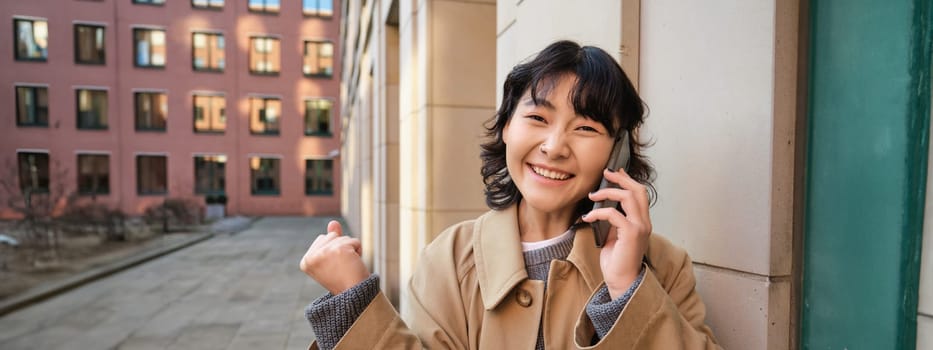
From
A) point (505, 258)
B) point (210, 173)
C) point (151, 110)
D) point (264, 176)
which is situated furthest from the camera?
point (264, 176)

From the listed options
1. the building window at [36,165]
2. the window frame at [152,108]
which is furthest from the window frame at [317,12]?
the building window at [36,165]

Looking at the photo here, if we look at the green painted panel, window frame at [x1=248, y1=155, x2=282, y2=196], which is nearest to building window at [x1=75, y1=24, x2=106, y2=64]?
window frame at [x1=248, y1=155, x2=282, y2=196]

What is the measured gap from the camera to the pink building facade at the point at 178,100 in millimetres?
23938

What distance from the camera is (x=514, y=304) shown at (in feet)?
4.07

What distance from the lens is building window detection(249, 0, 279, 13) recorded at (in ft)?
82.7

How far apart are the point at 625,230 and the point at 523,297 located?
0.32 metres

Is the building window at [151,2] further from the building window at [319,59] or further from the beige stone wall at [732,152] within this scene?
the beige stone wall at [732,152]

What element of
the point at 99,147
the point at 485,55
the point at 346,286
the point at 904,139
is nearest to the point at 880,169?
the point at 904,139

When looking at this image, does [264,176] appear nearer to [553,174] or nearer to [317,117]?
[317,117]

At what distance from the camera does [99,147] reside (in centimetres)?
2414

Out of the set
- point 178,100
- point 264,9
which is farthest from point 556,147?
point 178,100

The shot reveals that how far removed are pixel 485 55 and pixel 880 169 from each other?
3.60m

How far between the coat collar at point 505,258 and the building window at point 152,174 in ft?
91.1

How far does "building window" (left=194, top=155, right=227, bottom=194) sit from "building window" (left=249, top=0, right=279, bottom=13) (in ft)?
25.2
